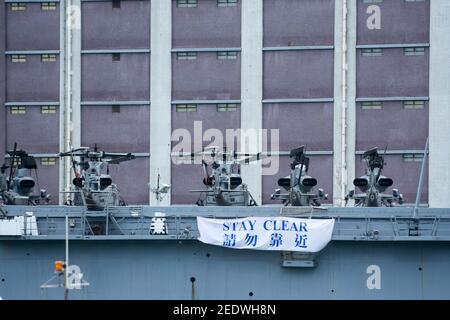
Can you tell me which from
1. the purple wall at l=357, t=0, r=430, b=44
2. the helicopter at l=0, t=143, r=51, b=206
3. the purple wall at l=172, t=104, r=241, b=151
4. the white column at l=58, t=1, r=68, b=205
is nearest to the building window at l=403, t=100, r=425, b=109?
the purple wall at l=357, t=0, r=430, b=44

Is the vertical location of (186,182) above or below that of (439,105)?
below

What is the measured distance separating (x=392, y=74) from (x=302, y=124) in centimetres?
665

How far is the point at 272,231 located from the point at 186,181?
25661mm

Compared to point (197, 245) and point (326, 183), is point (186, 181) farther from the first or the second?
point (197, 245)

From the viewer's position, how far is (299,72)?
8119cm

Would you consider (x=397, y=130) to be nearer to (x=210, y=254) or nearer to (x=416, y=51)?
(x=416, y=51)

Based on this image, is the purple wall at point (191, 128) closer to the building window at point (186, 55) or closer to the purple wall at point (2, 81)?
the building window at point (186, 55)

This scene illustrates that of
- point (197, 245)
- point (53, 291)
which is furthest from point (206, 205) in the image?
point (53, 291)

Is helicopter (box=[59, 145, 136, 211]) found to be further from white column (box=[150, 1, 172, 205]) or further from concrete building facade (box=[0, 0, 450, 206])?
white column (box=[150, 1, 172, 205])

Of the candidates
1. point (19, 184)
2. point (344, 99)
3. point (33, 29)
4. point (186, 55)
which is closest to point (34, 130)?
point (33, 29)

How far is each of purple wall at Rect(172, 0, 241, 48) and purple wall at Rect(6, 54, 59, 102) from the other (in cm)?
863

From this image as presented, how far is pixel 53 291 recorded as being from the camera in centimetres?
5750

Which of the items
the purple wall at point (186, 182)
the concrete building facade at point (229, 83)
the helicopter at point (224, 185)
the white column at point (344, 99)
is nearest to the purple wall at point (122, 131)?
the concrete building facade at point (229, 83)

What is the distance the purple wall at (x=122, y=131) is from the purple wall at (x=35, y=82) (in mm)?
3507
